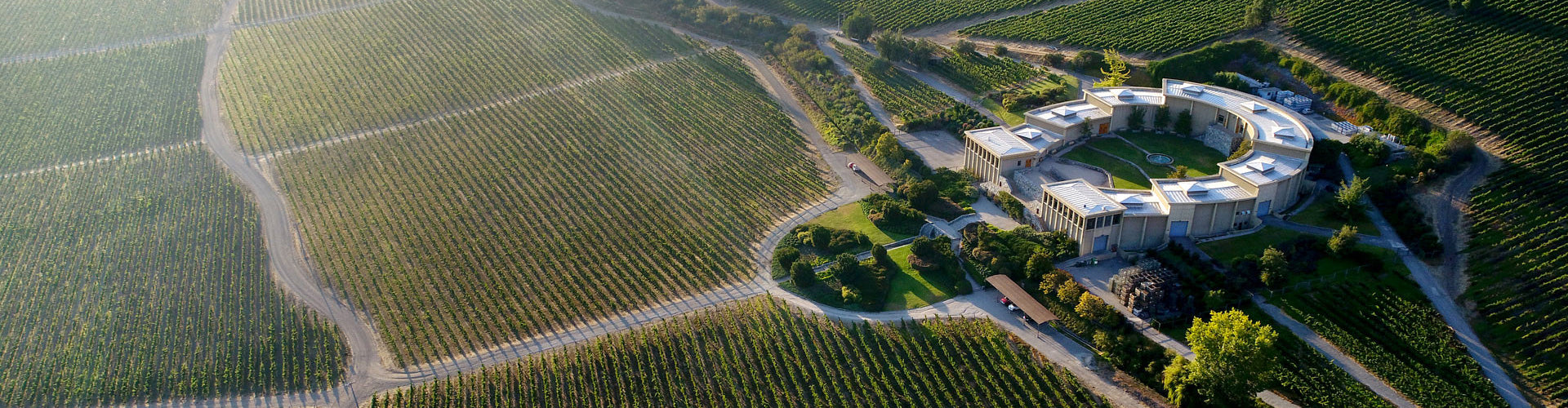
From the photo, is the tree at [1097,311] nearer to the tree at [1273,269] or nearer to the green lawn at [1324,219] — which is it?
the tree at [1273,269]

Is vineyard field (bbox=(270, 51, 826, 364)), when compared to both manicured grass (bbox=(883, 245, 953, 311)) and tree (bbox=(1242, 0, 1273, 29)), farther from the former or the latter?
tree (bbox=(1242, 0, 1273, 29))

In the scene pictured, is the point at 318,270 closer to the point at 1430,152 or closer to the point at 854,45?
the point at 854,45

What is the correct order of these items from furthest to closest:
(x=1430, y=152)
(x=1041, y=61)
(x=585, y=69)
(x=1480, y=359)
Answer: (x=585, y=69) < (x=1041, y=61) < (x=1430, y=152) < (x=1480, y=359)

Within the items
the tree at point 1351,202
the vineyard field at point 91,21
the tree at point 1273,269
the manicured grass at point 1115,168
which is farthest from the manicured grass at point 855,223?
the vineyard field at point 91,21

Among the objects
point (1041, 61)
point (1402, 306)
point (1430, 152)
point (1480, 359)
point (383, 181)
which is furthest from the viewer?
point (1041, 61)

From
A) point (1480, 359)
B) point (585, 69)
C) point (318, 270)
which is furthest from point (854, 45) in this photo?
point (1480, 359)

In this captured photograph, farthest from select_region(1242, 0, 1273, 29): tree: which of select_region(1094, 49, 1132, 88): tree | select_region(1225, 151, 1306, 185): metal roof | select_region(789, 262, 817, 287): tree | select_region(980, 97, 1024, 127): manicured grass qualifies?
select_region(789, 262, 817, 287): tree
